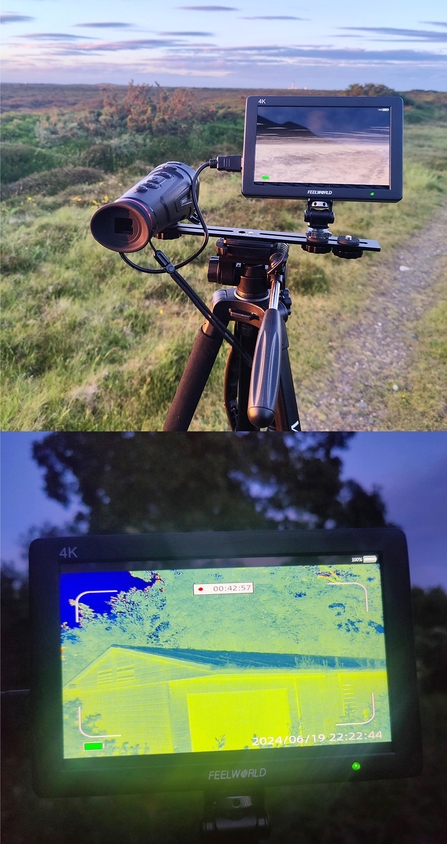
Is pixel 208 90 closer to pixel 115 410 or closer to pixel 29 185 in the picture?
pixel 29 185

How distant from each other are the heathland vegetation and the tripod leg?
2.84 ft

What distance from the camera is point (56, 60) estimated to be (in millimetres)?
4113

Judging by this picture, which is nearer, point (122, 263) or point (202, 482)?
point (202, 482)

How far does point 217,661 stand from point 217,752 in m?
0.11

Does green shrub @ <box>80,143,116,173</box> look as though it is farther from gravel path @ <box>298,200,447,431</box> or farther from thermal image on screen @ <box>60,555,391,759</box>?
thermal image on screen @ <box>60,555,391,759</box>

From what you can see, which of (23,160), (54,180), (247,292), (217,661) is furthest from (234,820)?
(23,160)

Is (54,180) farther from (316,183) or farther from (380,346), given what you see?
(316,183)

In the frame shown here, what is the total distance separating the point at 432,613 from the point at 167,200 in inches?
32.0

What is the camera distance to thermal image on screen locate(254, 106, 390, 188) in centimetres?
128

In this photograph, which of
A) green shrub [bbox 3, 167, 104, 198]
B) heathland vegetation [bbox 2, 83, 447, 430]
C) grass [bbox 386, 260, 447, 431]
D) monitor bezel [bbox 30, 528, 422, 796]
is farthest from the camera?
green shrub [bbox 3, 167, 104, 198]

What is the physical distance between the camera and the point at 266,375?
88 cm

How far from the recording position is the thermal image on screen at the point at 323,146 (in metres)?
1.28

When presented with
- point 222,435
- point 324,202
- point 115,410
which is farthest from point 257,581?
point 115,410

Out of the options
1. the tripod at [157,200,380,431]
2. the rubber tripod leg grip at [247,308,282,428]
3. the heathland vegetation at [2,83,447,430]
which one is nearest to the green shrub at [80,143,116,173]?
the heathland vegetation at [2,83,447,430]
